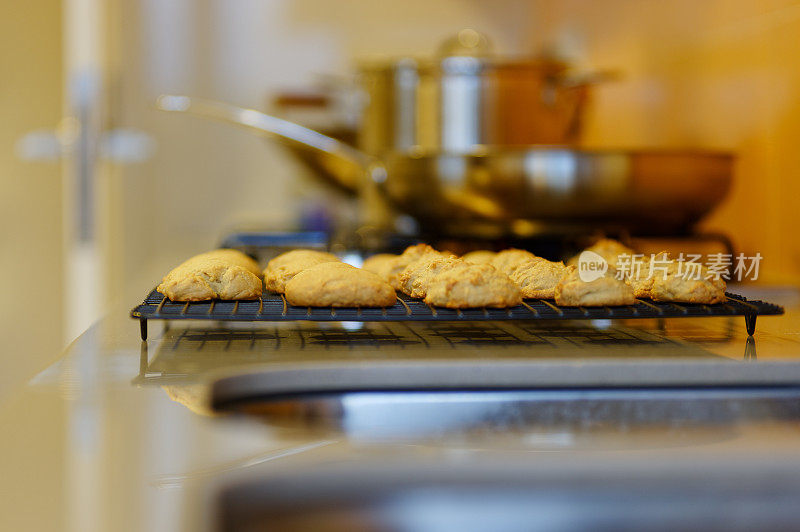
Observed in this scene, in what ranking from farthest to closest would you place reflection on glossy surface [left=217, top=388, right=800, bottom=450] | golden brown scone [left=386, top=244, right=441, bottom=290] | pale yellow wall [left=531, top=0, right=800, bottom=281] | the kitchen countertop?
pale yellow wall [left=531, top=0, right=800, bottom=281] → golden brown scone [left=386, top=244, right=441, bottom=290] → reflection on glossy surface [left=217, top=388, right=800, bottom=450] → the kitchen countertop

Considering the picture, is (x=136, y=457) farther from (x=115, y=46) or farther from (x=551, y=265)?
(x=115, y=46)

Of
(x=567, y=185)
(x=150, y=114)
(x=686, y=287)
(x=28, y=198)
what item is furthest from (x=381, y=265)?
(x=28, y=198)

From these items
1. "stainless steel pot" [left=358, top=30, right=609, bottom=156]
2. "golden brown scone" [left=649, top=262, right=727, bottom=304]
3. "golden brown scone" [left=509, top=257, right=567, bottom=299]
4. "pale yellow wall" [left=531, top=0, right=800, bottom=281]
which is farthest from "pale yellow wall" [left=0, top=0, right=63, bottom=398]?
"golden brown scone" [left=649, top=262, right=727, bottom=304]

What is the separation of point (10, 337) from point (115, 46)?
975mm

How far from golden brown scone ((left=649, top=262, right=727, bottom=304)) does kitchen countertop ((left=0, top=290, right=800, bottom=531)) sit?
0.14 feet

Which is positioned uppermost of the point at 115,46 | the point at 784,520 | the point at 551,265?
the point at 115,46

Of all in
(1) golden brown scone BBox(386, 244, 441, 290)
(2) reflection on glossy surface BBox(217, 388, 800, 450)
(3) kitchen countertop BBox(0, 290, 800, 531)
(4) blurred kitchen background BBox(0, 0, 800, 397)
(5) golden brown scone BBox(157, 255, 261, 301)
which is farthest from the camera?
(4) blurred kitchen background BBox(0, 0, 800, 397)

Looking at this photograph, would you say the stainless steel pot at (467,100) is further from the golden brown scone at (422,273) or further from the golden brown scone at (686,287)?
the golden brown scone at (686,287)

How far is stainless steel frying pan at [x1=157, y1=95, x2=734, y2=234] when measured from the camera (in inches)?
50.1

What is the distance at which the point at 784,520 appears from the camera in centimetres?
48

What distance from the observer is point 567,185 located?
4.22ft

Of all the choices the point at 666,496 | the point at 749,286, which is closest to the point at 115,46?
the point at 749,286

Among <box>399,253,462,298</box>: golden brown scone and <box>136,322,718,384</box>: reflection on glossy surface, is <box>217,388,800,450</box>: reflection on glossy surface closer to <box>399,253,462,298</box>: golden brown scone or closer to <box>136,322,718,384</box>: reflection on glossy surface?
<box>136,322,718,384</box>: reflection on glossy surface

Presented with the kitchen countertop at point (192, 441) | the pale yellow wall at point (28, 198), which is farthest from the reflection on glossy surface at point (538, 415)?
the pale yellow wall at point (28, 198)
